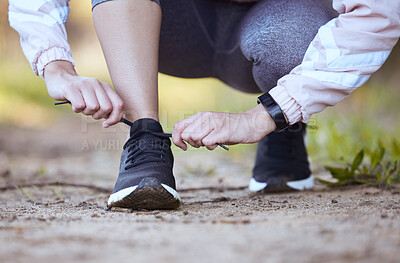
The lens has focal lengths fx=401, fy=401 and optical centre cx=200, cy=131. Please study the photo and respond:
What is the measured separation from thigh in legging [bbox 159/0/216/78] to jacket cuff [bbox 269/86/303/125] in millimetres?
603

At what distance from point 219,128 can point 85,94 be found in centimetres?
35

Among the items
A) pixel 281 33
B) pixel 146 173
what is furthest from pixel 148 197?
pixel 281 33

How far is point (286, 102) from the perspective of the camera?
40.3 inches

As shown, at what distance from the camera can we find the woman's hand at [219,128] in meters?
0.99

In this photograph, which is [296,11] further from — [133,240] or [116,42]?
[133,240]

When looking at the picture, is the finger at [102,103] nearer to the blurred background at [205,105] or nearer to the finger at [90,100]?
the finger at [90,100]

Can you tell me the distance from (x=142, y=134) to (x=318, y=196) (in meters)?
0.62

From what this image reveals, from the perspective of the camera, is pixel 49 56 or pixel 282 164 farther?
pixel 282 164

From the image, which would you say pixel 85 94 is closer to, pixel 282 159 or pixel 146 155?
pixel 146 155

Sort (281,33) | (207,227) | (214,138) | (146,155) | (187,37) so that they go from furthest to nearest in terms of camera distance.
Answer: (187,37)
(281,33)
(146,155)
(214,138)
(207,227)

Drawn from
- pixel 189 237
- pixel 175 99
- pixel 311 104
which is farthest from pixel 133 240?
pixel 175 99

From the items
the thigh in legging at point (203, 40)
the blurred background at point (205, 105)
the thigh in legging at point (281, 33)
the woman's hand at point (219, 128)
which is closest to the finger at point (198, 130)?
the woman's hand at point (219, 128)

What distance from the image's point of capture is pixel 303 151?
1.56 m

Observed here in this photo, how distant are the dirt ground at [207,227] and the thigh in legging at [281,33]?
0.43 meters
